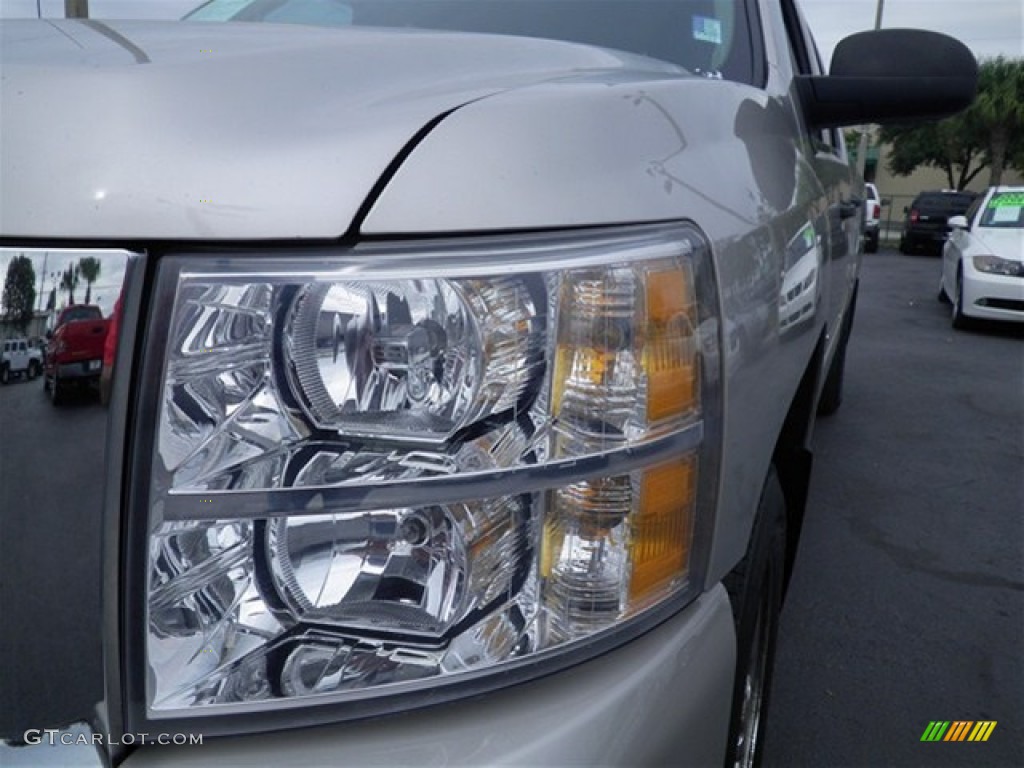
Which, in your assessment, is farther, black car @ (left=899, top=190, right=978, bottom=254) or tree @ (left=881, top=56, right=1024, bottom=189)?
tree @ (left=881, top=56, right=1024, bottom=189)

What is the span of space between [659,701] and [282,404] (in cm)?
51

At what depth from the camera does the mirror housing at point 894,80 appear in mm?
1918

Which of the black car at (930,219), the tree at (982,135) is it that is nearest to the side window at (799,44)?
the black car at (930,219)

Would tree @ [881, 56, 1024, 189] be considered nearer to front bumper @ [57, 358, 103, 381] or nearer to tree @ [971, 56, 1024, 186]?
tree @ [971, 56, 1024, 186]

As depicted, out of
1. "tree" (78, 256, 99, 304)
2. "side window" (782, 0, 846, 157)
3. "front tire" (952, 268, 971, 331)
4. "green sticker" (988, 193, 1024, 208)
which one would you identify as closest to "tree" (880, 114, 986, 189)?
"green sticker" (988, 193, 1024, 208)

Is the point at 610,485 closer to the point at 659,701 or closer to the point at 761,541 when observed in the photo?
the point at 659,701

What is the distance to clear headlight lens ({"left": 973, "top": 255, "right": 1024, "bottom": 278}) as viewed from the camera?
332 inches

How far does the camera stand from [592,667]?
0.94 meters

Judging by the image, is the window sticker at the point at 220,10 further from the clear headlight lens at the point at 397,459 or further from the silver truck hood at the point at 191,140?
the clear headlight lens at the point at 397,459

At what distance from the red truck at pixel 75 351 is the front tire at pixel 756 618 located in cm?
84

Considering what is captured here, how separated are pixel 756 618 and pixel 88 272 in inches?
44.8

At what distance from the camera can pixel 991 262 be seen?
862 centimetres

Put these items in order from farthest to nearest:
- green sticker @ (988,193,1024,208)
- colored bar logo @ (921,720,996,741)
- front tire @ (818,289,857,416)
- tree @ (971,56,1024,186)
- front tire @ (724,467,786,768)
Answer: tree @ (971,56,1024,186) < green sticker @ (988,193,1024,208) < front tire @ (818,289,857,416) < colored bar logo @ (921,720,996,741) < front tire @ (724,467,786,768)

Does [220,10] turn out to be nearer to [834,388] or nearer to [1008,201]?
[834,388]
